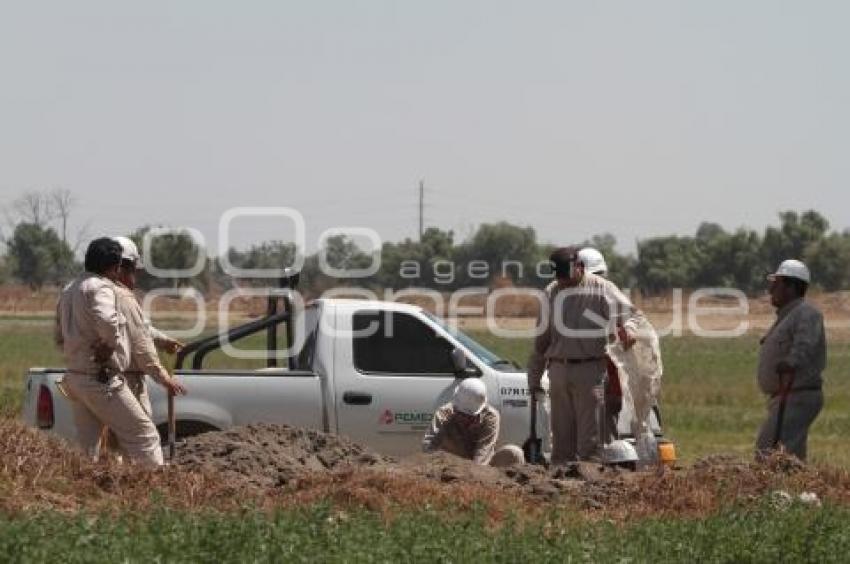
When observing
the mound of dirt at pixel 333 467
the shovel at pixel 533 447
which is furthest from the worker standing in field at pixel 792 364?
the shovel at pixel 533 447

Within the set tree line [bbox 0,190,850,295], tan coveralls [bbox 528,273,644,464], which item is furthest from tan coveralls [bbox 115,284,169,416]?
tree line [bbox 0,190,850,295]

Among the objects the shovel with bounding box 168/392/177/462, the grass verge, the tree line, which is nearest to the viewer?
the grass verge

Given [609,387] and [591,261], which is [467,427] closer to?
[609,387]

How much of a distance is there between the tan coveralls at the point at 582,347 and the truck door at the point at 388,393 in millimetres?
990

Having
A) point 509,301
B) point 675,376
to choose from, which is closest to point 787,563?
point 675,376

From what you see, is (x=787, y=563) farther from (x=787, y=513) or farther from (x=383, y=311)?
(x=383, y=311)

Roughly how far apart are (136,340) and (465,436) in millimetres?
2705

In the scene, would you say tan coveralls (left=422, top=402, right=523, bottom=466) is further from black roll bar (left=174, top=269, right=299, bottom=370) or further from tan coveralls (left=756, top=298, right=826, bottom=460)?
black roll bar (left=174, top=269, right=299, bottom=370)

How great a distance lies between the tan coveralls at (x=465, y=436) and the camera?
1366 centimetres

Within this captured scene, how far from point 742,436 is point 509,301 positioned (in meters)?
64.2

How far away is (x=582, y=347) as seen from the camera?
13977 millimetres

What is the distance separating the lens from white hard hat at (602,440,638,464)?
1383 centimetres

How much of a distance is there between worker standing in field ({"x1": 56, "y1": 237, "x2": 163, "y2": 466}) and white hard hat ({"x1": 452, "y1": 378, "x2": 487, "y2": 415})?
2.40m

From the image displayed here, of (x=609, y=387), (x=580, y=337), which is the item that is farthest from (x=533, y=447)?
(x=580, y=337)
